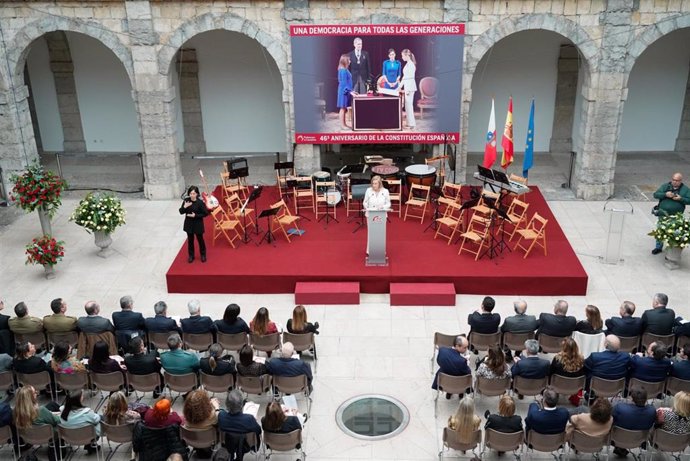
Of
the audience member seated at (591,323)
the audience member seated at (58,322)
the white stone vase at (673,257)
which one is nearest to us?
the audience member seated at (591,323)

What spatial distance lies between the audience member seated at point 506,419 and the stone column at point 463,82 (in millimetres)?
9517

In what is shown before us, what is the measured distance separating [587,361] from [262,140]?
12.8m

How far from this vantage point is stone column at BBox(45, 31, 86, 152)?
19812 millimetres

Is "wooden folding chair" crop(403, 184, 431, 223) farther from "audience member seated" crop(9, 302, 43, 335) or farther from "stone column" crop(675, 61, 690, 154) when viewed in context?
"stone column" crop(675, 61, 690, 154)

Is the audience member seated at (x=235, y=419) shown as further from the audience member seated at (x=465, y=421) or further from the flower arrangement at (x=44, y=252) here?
the flower arrangement at (x=44, y=252)

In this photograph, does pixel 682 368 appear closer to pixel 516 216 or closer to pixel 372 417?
pixel 372 417

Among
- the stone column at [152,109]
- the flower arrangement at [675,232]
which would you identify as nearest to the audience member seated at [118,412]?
the stone column at [152,109]

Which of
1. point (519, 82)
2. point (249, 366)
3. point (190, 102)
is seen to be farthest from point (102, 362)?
point (519, 82)

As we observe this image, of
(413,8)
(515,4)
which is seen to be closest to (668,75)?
(515,4)

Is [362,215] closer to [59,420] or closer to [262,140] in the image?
[262,140]

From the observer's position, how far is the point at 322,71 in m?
16.8

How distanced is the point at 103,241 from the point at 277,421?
7.67 m

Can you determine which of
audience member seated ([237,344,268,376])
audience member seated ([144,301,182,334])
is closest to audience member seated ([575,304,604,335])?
audience member seated ([237,344,268,376])

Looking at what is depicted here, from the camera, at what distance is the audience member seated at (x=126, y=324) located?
35.5ft
